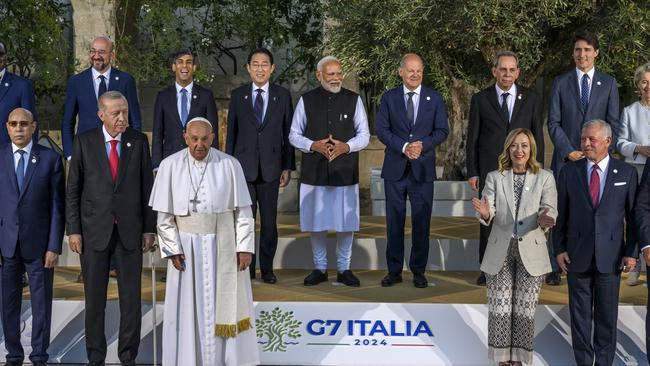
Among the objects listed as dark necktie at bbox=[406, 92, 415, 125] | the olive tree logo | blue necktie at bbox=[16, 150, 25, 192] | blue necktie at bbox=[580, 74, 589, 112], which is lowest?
the olive tree logo

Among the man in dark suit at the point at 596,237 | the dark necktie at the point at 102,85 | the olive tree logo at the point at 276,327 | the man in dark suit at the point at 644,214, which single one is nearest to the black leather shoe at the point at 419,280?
the olive tree logo at the point at 276,327

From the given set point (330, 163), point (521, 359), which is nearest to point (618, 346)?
point (521, 359)

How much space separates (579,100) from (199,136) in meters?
2.85

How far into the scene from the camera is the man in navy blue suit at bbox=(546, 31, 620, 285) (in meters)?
7.39

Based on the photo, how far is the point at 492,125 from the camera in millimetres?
7699

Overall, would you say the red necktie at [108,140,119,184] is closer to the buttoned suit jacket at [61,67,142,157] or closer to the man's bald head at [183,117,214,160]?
the man's bald head at [183,117,214,160]

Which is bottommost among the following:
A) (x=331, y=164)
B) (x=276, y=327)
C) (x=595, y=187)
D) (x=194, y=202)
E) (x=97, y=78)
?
(x=276, y=327)

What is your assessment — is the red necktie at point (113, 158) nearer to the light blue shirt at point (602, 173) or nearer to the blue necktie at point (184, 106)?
the blue necktie at point (184, 106)

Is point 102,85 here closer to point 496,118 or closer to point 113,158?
point 113,158

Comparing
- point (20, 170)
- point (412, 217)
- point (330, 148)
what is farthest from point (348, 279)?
point (20, 170)

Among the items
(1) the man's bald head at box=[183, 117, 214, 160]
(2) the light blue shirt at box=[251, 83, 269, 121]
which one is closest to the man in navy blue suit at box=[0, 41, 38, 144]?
(2) the light blue shirt at box=[251, 83, 269, 121]

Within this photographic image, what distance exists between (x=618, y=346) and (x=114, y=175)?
134 inches

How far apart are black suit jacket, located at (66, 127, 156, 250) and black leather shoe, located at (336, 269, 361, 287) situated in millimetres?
1878

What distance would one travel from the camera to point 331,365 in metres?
6.92
